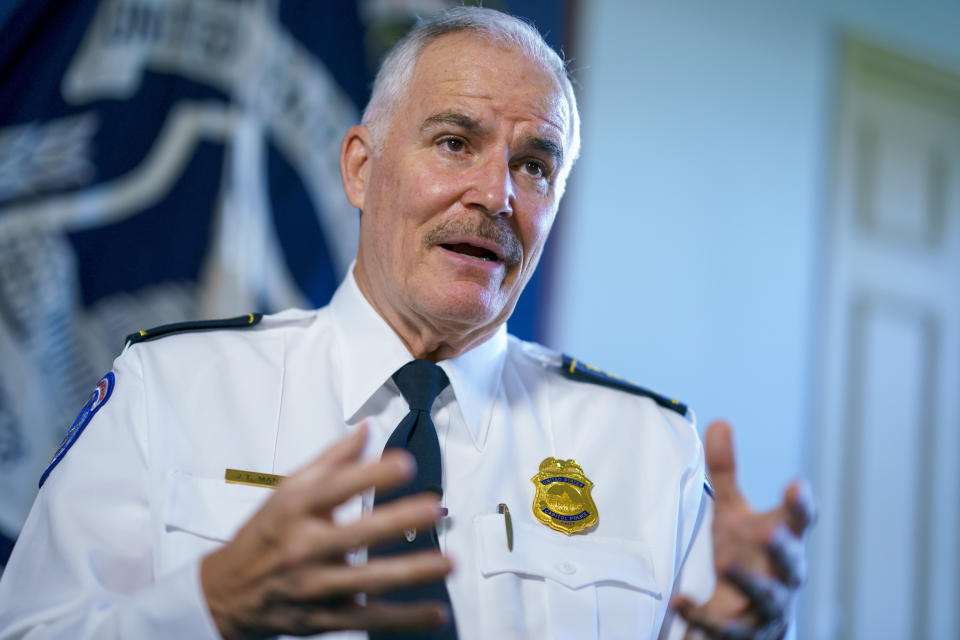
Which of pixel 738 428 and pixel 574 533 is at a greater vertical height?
pixel 738 428

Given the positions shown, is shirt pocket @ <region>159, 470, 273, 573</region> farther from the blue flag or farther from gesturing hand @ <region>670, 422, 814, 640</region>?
the blue flag

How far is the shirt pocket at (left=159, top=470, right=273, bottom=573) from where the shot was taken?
40.5 inches

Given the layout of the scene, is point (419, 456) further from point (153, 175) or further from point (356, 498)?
point (153, 175)

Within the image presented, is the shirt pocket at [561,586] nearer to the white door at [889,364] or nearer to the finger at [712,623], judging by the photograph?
the finger at [712,623]

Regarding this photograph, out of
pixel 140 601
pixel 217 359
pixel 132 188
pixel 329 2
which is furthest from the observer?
pixel 329 2

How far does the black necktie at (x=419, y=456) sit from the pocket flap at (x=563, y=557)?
0.09 metres

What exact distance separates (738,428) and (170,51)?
6.26ft

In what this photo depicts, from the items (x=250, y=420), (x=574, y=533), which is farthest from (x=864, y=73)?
(x=250, y=420)

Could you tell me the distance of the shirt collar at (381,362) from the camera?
123 centimetres

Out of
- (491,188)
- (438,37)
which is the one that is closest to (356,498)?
(491,188)

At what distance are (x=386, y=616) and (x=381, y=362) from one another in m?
0.55

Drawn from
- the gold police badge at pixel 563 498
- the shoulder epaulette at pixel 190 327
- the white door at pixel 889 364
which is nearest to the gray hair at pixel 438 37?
the shoulder epaulette at pixel 190 327

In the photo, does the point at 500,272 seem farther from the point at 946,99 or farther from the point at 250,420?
the point at 946,99

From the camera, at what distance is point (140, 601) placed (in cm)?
85
